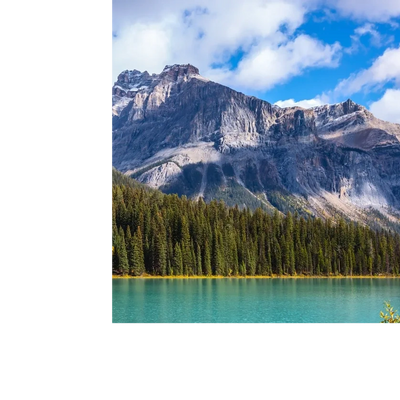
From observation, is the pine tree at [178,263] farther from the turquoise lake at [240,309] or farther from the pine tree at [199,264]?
the turquoise lake at [240,309]

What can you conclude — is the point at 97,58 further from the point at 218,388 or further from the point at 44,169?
the point at 218,388

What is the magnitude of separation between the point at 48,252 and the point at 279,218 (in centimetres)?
6779

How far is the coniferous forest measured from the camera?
58.2 metres

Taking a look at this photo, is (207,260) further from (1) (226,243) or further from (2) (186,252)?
(1) (226,243)

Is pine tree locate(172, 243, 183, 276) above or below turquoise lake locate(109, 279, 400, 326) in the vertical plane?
above

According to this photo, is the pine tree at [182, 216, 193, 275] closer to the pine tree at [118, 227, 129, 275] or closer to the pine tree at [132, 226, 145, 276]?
the pine tree at [132, 226, 145, 276]

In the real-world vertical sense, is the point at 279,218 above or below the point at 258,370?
above

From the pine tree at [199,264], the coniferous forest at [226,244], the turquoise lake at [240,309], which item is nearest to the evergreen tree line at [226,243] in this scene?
the coniferous forest at [226,244]

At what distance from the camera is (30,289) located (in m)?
4.91

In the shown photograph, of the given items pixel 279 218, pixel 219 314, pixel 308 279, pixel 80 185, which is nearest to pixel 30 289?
pixel 80 185

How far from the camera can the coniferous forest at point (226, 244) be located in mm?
58188

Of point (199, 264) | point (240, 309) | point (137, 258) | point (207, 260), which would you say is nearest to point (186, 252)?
point (199, 264)

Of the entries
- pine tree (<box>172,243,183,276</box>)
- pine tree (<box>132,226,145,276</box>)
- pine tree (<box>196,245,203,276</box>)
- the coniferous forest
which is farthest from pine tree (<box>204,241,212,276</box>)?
pine tree (<box>132,226,145,276</box>)

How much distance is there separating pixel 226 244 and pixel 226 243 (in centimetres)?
15
